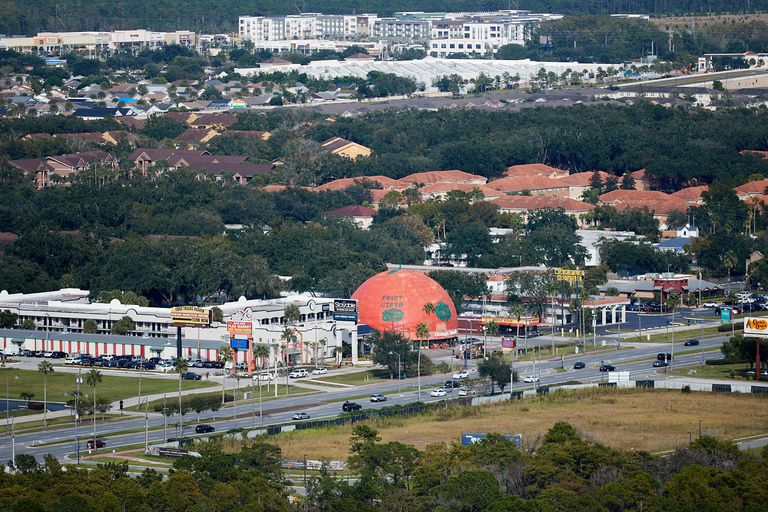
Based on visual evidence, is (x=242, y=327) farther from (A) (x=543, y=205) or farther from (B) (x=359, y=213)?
(A) (x=543, y=205)

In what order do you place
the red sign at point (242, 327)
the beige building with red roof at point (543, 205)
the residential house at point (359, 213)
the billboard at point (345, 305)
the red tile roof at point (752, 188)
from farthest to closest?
the red tile roof at point (752, 188) < the beige building with red roof at point (543, 205) < the residential house at point (359, 213) < the billboard at point (345, 305) < the red sign at point (242, 327)

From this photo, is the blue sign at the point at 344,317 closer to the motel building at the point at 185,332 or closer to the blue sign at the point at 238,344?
the motel building at the point at 185,332

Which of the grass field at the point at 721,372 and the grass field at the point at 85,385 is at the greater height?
the grass field at the point at 721,372

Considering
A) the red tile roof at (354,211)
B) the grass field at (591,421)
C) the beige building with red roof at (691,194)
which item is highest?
the beige building with red roof at (691,194)

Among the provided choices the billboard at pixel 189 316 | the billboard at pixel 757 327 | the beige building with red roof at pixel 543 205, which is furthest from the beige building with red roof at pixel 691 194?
the billboard at pixel 189 316

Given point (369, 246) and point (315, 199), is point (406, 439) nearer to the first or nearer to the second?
point (369, 246)

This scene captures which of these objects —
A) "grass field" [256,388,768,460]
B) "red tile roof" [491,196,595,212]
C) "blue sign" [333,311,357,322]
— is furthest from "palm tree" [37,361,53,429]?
"red tile roof" [491,196,595,212]

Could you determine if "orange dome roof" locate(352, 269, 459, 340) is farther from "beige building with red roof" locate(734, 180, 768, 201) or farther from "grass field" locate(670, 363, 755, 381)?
"beige building with red roof" locate(734, 180, 768, 201)
